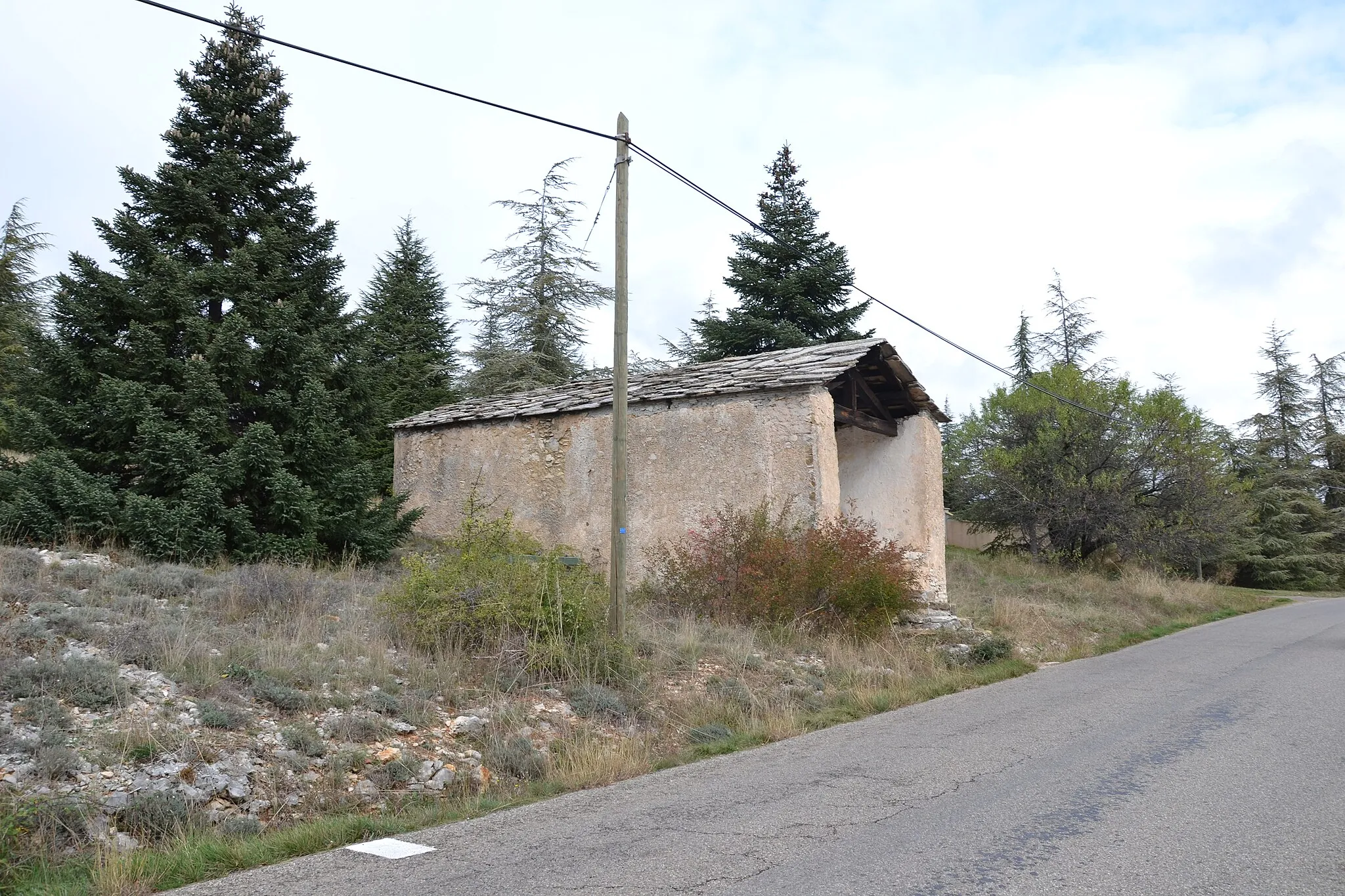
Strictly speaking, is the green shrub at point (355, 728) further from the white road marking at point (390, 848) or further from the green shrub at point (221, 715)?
the white road marking at point (390, 848)

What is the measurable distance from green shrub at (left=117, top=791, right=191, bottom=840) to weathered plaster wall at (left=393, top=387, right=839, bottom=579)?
9.63 meters

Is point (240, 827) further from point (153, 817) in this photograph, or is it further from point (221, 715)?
point (221, 715)

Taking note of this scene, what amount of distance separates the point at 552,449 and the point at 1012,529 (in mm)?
19473

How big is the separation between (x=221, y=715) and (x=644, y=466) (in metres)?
9.64

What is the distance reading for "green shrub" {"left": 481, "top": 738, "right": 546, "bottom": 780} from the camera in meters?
6.29

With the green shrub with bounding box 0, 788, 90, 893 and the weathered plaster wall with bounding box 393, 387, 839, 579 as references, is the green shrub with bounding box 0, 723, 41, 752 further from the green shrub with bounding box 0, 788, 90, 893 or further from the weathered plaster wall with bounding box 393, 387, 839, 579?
the weathered plaster wall with bounding box 393, 387, 839, 579

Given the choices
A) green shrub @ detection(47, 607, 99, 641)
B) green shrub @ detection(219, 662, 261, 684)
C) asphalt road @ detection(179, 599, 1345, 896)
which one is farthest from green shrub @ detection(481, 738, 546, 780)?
green shrub @ detection(47, 607, 99, 641)

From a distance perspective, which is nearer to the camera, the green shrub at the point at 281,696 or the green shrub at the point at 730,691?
the green shrub at the point at 281,696

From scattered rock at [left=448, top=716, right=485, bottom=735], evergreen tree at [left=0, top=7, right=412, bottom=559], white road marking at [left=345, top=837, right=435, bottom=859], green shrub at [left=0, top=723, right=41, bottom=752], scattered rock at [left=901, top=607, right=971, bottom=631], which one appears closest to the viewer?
white road marking at [left=345, top=837, right=435, bottom=859]

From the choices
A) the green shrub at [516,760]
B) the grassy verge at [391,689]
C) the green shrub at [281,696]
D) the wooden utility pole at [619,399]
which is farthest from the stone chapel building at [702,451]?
the green shrub at [281,696]

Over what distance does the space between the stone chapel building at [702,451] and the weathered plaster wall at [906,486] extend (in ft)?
0.09

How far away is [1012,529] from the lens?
29.8 meters

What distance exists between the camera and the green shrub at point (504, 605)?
8.23m

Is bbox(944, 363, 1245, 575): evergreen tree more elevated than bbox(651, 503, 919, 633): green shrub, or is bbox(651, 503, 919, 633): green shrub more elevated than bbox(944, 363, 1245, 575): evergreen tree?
bbox(944, 363, 1245, 575): evergreen tree
